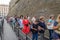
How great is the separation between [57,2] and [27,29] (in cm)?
308


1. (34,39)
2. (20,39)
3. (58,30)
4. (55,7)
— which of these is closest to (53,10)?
(55,7)

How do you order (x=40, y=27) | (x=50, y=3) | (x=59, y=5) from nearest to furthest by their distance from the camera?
(x=40, y=27) → (x=59, y=5) → (x=50, y=3)

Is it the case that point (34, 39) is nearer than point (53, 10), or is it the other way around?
point (34, 39)

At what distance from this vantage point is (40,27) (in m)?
11.9

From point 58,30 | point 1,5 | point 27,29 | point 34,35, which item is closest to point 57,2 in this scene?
point 27,29

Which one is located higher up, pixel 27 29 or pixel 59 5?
pixel 59 5

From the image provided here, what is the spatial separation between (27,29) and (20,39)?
7.20ft

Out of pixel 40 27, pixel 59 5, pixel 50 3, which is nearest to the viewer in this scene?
pixel 40 27

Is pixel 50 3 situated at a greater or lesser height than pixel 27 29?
greater

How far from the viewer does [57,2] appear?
15.9 m

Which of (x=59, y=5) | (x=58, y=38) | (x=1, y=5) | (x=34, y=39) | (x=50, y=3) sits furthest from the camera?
(x=1, y=5)

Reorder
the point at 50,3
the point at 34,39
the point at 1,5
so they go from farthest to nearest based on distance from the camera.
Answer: the point at 1,5, the point at 50,3, the point at 34,39

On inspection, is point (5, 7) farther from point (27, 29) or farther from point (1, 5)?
point (27, 29)

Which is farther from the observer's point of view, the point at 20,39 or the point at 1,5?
the point at 1,5
